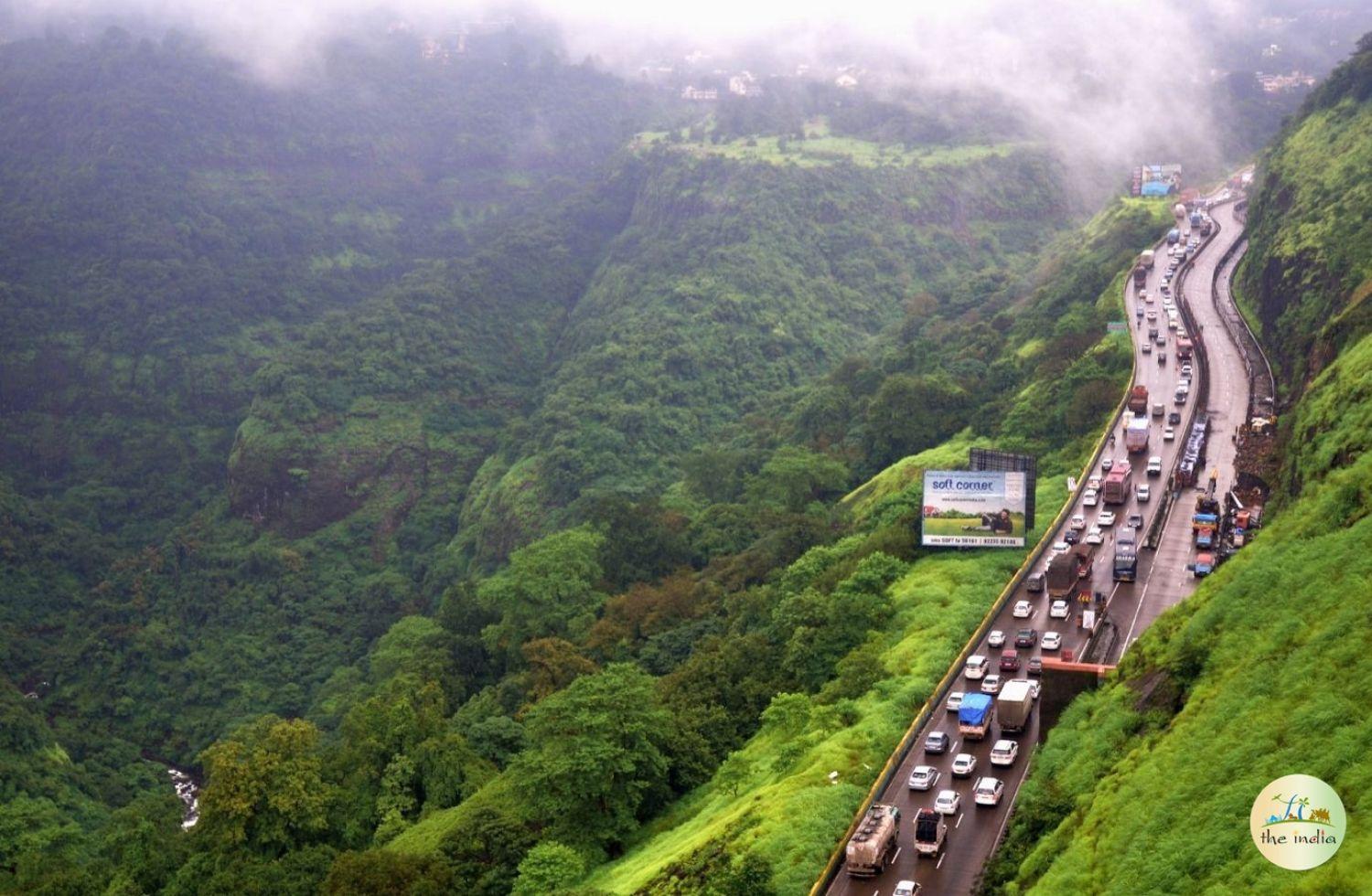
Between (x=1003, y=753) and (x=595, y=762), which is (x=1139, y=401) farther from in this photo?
(x=595, y=762)

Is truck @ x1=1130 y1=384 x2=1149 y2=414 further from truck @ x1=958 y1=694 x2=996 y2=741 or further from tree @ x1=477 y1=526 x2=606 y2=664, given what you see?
truck @ x1=958 y1=694 x2=996 y2=741

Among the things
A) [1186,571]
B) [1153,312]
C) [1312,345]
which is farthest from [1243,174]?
[1186,571]

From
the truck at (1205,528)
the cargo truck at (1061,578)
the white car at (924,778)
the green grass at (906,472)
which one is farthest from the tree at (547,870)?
the green grass at (906,472)

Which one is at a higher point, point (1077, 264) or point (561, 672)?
point (1077, 264)

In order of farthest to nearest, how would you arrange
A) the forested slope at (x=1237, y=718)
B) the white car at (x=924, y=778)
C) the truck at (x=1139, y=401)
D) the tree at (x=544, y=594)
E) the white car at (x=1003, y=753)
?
the tree at (x=544, y=594)
the truck at (x=1139, y=401)
the white car at (x=1003, y=753)
the white car at (x=924, y=778)
the forested slope at (x=1237, y=718)

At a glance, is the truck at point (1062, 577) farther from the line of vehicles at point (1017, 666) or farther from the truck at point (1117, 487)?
the truck at point (1117, 487)

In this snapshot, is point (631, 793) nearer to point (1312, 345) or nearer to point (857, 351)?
Result: point (1312, 345)
